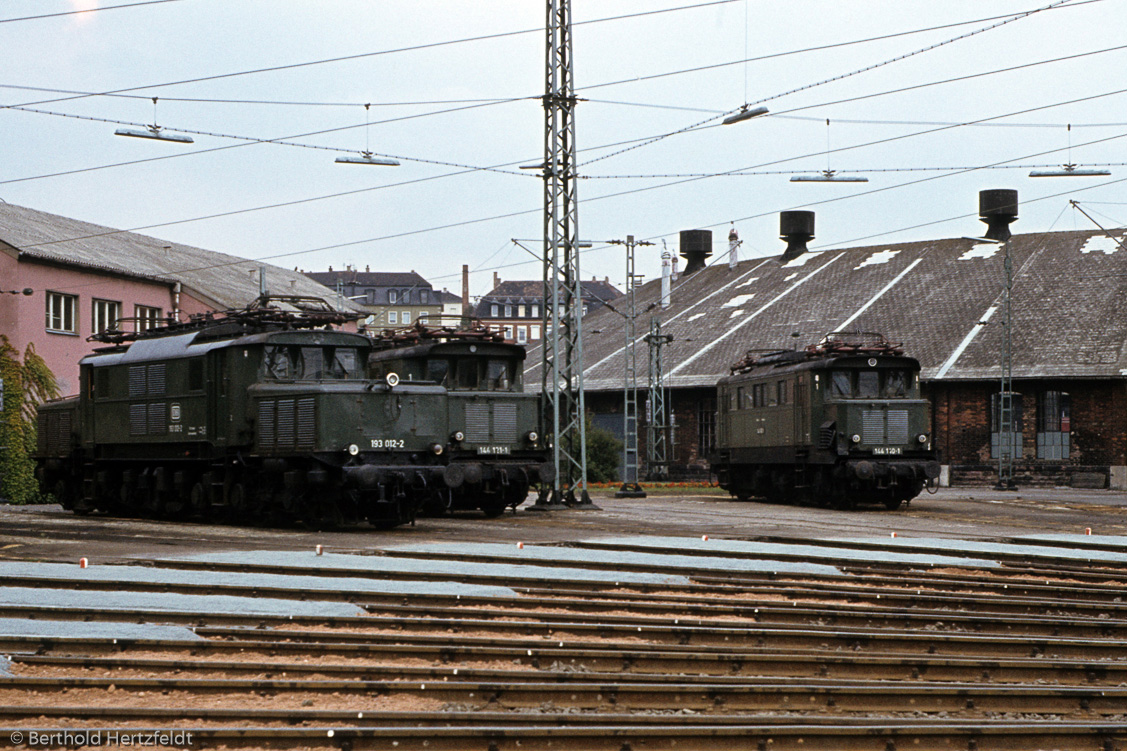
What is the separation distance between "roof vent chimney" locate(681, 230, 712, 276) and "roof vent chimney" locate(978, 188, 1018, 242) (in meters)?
16.0

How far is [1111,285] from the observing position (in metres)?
45.7

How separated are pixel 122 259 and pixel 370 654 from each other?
34428mm

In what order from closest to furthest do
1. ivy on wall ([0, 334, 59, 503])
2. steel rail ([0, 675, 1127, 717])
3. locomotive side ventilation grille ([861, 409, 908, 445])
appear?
1. steel rail ([0, 675, 1127, 717])
2. locomotive side ventilation grille ([861, 409, 908, 445])
3. ivy on wall ([0, 334, 59, 503])

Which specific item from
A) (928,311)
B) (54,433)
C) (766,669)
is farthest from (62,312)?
(766,669)

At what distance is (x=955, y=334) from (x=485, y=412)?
996 inches

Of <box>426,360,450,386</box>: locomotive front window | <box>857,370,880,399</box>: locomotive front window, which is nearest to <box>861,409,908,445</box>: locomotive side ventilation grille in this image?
<box>857,370,880,399</box>: locomotive front window

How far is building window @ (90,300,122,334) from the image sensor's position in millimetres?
38188

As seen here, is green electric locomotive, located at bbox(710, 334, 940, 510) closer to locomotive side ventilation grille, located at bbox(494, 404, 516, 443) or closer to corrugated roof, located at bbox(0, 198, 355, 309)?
locomotive side ventilation grille, located at bbox(494, 404, 516, 443)

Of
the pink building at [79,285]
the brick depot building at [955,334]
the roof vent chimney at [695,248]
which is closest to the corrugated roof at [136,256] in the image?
the pink building at [79,285]

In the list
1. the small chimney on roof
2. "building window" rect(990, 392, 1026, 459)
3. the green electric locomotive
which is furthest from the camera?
the small chimney on roof

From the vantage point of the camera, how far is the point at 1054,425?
42281 millimetres

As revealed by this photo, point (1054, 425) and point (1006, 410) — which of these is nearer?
point (1006, 410)

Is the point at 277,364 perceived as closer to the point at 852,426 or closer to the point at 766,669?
the point at 852,426

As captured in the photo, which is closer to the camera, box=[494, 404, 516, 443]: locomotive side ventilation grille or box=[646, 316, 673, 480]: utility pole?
box=[494, 404, 516, 443]: locomotive side ventilation grille
